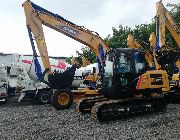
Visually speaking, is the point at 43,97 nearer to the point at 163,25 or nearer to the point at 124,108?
the point at 163,25

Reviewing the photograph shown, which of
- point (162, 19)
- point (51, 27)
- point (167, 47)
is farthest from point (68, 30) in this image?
point (162, 19)

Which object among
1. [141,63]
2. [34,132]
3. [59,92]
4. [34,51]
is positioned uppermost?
[34,51]

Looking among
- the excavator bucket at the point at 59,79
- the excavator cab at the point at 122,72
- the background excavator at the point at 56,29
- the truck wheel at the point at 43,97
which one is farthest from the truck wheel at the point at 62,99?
the truck wheel at the point at 43,97

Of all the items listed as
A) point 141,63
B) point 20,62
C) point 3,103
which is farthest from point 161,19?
point 3,103

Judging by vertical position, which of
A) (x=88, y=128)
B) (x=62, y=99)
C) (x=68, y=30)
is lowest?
(x=88, y=128)

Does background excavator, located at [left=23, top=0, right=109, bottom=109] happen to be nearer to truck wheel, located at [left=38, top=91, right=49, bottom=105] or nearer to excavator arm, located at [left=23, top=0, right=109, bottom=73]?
excavator arm, located at [left=23, top=0, right=109, bottom=73]

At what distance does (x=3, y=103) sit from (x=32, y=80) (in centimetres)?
250

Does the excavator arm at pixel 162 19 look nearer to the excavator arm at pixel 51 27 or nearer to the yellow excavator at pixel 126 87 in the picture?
the excavator arm at pixel 51 27

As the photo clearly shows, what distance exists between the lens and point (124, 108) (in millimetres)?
12414

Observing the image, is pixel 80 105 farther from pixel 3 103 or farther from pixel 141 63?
pixel 3 103

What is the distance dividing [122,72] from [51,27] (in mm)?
5981

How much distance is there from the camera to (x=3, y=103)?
70.7 feet

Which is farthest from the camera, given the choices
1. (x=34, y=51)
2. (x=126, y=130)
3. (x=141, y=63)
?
(x=34, y=51)

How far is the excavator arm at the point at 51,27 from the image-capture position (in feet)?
55.8
